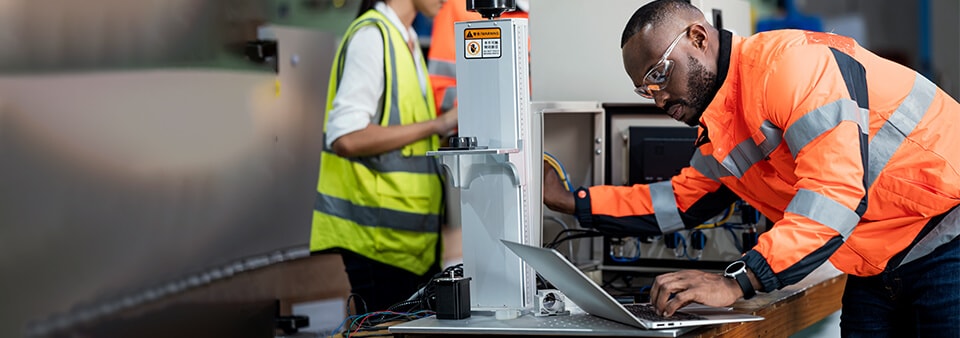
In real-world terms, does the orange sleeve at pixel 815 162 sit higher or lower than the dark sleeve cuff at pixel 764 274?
higher

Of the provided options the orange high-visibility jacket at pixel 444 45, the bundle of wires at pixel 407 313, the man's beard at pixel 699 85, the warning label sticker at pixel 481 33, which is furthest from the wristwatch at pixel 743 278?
the orange high-visibility jacket at pixel 444 45

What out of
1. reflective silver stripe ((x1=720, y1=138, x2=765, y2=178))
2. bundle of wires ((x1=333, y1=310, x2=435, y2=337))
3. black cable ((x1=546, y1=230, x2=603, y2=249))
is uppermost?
reflective silver stripe ((x1=720, y1=138, x2=765, y2=178))

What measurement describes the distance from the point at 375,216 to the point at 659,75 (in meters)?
1.59

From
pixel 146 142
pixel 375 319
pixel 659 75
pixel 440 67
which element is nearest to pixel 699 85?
pixel 659 75

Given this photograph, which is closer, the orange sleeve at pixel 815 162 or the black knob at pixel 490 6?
the orange sleeve at pixel 815 162

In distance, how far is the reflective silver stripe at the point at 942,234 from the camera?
2084 millimetres

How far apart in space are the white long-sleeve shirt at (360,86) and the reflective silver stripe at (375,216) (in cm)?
26

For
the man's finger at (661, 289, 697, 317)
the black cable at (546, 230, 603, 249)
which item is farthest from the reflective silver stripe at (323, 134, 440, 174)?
the man's finger at (661, 289, 697, 317)

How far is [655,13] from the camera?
2.07 m

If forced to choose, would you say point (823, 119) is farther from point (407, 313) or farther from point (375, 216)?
point (375, 216)

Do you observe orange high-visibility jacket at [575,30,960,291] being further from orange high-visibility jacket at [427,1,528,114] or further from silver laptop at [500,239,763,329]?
orange high-visibility jacket at [427,1,528,114]

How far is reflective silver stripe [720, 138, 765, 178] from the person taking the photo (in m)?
2.13

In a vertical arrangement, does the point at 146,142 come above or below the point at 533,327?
above

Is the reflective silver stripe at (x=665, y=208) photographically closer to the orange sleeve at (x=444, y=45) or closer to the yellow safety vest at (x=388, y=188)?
the yellow safety vest at (x=388, y=188)
